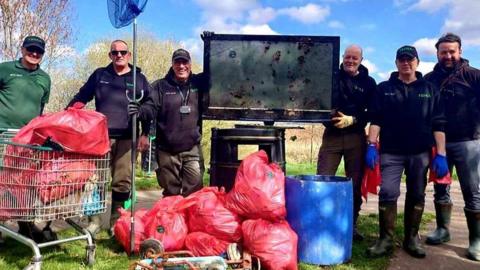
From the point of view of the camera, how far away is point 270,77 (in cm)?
452

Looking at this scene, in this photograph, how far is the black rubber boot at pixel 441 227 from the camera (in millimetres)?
4617

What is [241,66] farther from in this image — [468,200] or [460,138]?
[468,200]

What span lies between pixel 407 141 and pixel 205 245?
2.07 metres

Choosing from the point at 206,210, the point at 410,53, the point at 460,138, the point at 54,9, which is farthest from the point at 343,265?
the point at 54,9

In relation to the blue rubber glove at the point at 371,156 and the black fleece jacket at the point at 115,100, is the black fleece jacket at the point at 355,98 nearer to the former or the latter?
the blue rubber glove at the point at 371,156

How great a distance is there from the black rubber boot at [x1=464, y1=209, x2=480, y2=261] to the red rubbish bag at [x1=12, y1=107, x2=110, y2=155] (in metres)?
3.40

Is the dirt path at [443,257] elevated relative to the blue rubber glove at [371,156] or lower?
lower

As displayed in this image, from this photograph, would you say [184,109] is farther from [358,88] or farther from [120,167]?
[358,88]

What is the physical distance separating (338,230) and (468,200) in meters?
1.47

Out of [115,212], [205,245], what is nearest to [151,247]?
[205,245]

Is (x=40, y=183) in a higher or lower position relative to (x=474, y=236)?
higher

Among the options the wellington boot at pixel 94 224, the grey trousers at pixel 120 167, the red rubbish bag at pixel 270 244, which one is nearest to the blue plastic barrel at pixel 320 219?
the red rubbish bag at pixel 270 244

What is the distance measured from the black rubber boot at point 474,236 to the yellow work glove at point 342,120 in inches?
55.6

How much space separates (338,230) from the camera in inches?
149
